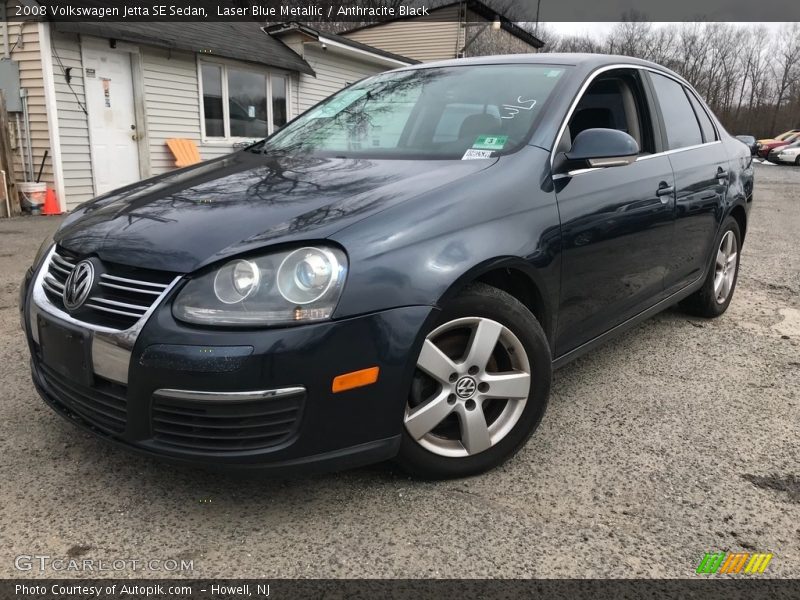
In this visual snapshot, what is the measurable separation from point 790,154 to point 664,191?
3273 cm

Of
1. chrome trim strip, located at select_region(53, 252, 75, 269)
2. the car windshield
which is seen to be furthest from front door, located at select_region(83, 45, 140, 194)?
chrome trim strip, located at select_region(53, 252, 75, 269)

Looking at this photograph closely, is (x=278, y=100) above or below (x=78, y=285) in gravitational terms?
below

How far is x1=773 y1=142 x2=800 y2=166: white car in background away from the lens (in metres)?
30.1

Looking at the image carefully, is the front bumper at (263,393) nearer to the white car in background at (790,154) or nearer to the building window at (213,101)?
the building window at (213,101)

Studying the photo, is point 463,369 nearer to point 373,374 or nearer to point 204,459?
point 373,374

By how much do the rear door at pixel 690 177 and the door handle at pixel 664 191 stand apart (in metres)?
0.09

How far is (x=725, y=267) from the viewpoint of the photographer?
437 cm

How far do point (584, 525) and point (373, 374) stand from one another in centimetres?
88

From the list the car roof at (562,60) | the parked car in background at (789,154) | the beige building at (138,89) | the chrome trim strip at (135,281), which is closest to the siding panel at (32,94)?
the beige building at (138,89)

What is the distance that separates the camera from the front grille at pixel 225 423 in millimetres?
1835

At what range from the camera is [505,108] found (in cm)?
281

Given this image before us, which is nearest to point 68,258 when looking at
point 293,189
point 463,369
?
point 293,189

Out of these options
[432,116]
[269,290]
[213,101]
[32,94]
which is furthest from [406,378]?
[213,101]

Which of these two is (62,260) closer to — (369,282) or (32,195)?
(369,282)
